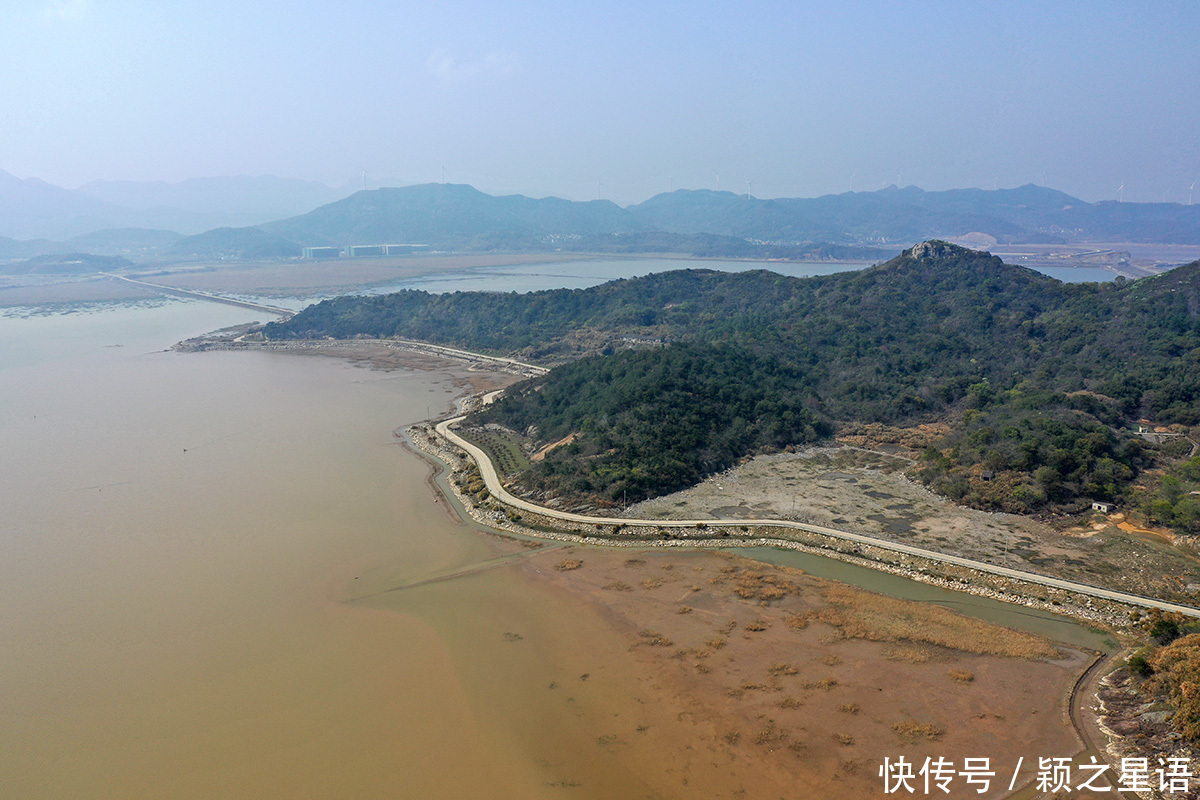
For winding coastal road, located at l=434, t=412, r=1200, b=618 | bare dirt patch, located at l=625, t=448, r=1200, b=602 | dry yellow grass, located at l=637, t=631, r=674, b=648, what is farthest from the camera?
bare dirt patch, located at l=625, t=448, r=1200, b=602

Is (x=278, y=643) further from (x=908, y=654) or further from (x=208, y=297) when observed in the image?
(x=208, y=297)

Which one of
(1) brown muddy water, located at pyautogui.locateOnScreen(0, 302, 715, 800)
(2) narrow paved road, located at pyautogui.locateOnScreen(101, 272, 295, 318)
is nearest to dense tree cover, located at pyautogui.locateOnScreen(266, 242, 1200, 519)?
(1) brown muddy water, located at pyautogui.locateOnScreen(0, 302, 715, 800)

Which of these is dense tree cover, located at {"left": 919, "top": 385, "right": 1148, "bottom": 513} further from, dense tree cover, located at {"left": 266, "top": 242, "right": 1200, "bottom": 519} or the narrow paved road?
the narrow paved road

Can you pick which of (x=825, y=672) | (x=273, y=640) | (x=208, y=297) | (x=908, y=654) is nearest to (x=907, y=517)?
(x=908, y=654)

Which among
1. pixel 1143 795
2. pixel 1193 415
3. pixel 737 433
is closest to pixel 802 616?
pixel 1143 795

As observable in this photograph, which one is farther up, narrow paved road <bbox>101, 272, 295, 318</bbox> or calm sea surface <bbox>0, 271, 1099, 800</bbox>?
narrow paved road <bbox>101, 272, 295, 318</bbox>

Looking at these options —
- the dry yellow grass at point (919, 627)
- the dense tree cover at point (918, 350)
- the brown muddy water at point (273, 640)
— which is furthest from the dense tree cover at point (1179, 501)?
the brown muddy water at point (273, 640)
